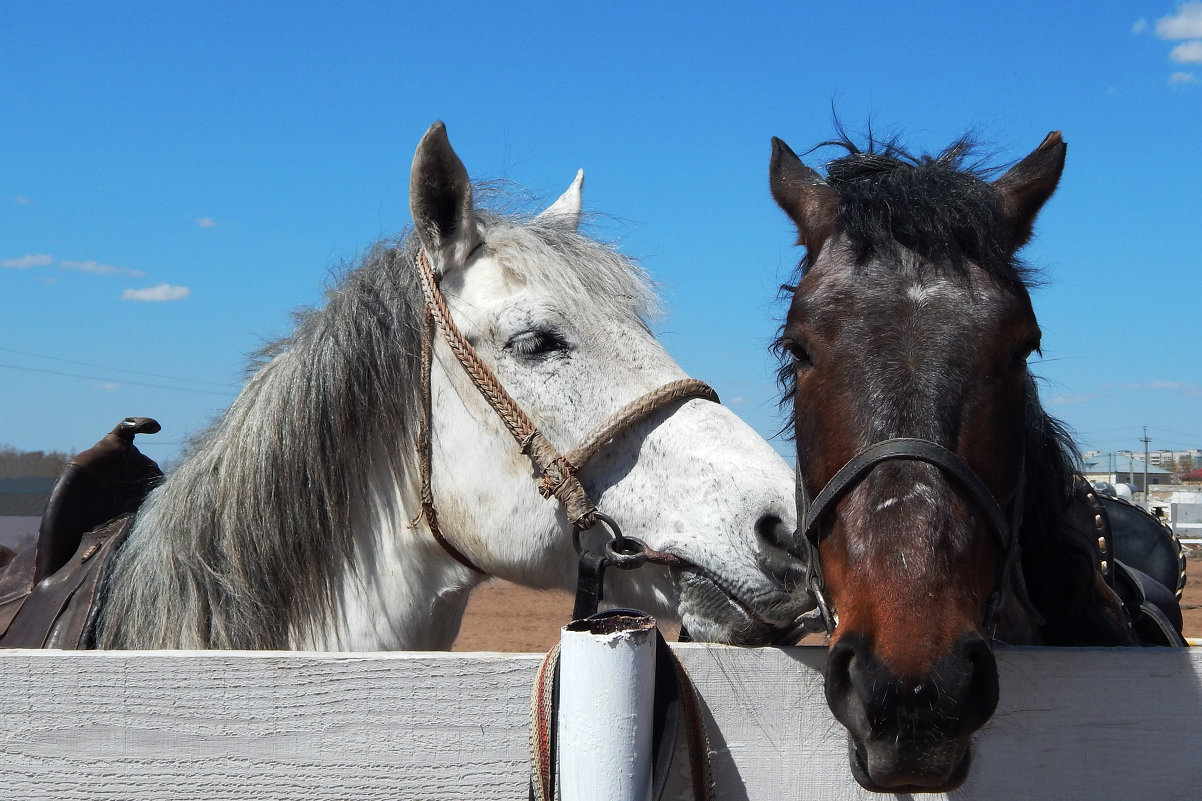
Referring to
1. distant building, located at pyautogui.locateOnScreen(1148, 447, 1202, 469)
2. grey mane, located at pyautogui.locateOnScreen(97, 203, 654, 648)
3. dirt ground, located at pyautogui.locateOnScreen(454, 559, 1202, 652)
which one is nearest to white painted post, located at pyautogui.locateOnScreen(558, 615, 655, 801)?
grey mane, located at pyautogui.locateOnScreen(97, 203, 654, 648)

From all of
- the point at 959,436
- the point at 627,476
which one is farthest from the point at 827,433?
the point at 627,476

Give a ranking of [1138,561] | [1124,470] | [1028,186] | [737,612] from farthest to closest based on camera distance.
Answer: [1124,470] → [1138,561] → [737,612] → [1028,186]

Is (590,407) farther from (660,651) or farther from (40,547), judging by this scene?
(40,547)

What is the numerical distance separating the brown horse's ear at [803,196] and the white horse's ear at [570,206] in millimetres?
799

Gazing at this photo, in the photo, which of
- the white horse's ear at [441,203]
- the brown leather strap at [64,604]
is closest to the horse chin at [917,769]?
the white horse's ear at [441,203]

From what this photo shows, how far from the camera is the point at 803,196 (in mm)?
1985

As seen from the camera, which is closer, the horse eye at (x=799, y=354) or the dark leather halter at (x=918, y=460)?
the dark leather halter at (x=918, y=460)

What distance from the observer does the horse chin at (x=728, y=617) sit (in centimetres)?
197

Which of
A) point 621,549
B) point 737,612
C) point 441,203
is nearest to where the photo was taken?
point 737,612

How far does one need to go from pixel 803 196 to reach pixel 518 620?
35.4ft

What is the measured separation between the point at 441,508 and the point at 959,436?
1265mm

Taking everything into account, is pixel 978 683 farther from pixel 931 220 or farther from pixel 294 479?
pixel 294 479

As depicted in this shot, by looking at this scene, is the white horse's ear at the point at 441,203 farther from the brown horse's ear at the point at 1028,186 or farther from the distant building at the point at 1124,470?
the distant building at the point at 1124,470

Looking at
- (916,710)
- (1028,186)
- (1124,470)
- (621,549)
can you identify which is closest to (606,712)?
(916,710)
